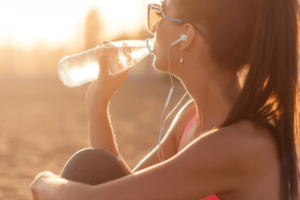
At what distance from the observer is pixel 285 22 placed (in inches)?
82.3

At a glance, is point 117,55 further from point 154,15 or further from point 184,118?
point 154,15

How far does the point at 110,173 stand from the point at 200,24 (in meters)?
0.93

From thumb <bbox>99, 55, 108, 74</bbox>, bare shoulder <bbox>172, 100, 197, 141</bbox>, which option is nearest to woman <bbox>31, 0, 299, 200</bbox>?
bare shoulder <bbox>172, 100, 197, 141</bbox>

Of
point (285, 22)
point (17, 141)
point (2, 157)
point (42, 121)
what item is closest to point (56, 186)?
point (285, 22)

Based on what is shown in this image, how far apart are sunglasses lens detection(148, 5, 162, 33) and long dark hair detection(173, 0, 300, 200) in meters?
0.38

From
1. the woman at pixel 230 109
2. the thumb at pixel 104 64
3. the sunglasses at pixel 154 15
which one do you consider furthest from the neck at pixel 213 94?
the thumb at pixel 104 64

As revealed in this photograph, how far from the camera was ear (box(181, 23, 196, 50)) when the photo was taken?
234 cm

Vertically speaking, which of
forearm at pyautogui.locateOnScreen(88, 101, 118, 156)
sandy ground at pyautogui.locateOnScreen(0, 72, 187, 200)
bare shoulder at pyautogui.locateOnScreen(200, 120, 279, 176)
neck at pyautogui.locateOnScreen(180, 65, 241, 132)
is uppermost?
neck at pyautogui.locateOnScreen(180, 65, 241, 132)

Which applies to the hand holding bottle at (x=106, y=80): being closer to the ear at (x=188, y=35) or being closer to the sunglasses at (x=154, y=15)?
the sunglasses at (x=154, y=15)

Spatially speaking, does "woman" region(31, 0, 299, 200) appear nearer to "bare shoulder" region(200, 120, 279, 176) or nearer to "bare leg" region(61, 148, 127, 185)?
"bare shoulder" region(200, 120, 279, 176)

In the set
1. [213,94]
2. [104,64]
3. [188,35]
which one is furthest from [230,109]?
[104,64]

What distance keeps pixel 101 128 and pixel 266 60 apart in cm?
160

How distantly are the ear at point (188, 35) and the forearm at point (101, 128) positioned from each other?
3.86 feet

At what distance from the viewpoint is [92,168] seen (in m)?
2.55
